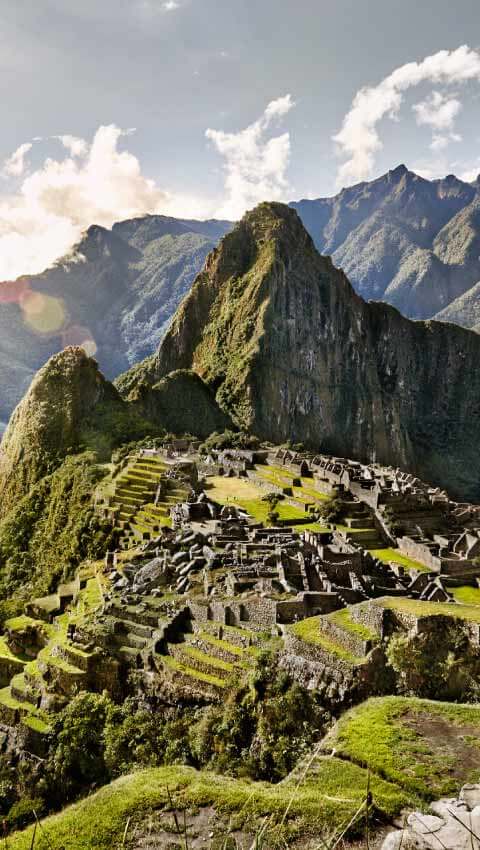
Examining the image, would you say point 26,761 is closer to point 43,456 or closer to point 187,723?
point 187,723

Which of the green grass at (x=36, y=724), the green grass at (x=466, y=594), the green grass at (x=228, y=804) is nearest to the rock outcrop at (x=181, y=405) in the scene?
the green grass at (x=466, y=594)

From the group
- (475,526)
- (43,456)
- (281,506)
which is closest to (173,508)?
(281,506)

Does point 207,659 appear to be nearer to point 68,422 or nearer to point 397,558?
point 397,558

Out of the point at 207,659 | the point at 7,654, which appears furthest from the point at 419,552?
the point at 7,654

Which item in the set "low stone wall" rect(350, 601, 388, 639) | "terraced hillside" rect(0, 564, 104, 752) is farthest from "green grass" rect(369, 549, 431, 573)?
"terraced hillside" rect(0, 564, 104, 752)

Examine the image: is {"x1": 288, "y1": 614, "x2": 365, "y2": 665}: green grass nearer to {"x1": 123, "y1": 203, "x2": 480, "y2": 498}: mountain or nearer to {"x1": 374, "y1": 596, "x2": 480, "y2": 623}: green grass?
{"x1": 374, "y1": 596, "x2": 480, "y2": 623}: green grass
